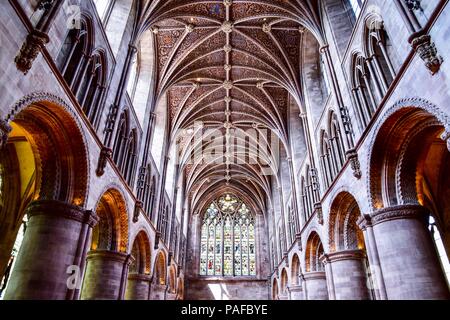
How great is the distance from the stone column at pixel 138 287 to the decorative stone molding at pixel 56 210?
8.30 meters

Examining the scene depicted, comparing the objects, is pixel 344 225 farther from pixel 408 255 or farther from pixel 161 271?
pixel 161 271

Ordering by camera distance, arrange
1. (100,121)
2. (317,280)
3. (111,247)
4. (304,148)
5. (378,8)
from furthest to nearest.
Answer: (304,148)
(317,280)
(111,247)
(100,121)
(378,8)

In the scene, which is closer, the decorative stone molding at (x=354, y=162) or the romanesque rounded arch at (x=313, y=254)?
the decorative stone molding at (x=354, y=162)

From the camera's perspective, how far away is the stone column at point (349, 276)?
1159 centimetres

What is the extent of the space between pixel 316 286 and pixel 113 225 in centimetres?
1088

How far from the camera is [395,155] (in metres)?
9.16

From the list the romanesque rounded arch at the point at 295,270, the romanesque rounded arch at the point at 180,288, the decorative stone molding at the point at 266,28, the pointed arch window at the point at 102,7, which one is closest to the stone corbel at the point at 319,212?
the romanesque rounded arch at the point at 295,270

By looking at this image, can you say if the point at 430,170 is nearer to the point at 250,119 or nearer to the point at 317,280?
the point at 317,280

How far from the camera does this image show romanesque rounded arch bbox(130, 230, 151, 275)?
54.2ft

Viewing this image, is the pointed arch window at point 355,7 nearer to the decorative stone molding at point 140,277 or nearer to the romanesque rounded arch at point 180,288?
the decorative stone molding at point 140,277

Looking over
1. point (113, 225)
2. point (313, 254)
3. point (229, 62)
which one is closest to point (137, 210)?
point (113, 225)

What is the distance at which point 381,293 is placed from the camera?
8398mm
